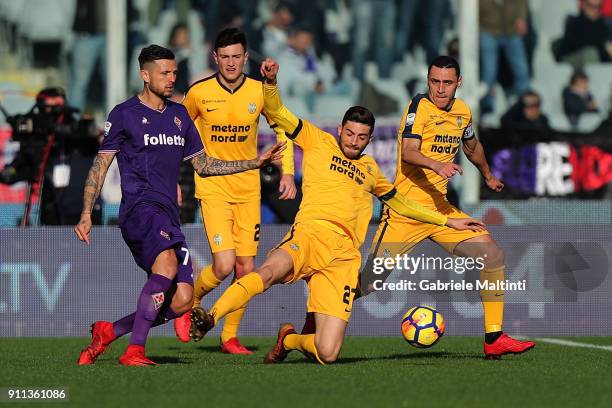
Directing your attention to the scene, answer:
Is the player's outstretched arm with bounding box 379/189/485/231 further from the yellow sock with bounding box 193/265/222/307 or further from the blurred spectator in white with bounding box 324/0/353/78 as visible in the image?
the blurred spectator in white with bounding box 324/0/353/78

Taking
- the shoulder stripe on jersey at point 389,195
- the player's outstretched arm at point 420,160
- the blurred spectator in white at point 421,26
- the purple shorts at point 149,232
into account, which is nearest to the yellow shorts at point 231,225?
the player's outstretched arm at point 420,160

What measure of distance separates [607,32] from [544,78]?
1.13 m

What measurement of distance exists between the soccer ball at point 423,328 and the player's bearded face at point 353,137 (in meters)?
1.22

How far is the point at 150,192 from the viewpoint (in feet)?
29.5

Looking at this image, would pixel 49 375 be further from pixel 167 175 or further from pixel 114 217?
pixel 114 217

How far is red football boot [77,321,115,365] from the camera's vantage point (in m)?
9.02

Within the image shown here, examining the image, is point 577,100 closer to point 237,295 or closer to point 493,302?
point 493,302

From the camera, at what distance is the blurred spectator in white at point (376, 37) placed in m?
19.0

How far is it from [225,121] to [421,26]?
887 centimetres

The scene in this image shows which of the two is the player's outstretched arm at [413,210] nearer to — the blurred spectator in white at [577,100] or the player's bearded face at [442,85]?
the player's bearded face at [442,85]

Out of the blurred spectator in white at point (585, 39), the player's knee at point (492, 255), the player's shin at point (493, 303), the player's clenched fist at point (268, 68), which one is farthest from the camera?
the blurred spectator in white at point (585, 39)

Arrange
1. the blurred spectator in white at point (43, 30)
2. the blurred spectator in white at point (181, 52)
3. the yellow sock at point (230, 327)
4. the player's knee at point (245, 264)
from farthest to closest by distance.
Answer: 1. the blurred spectator in white at point (43, 30)
2. the blurred spectator in white at point (181, 52)
3. the player's knee at point (245, 264)
4. the yellow sock at point (230, 327)

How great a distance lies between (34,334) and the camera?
12125 millimetres

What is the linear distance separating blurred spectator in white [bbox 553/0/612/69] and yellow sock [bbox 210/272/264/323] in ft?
37.8
